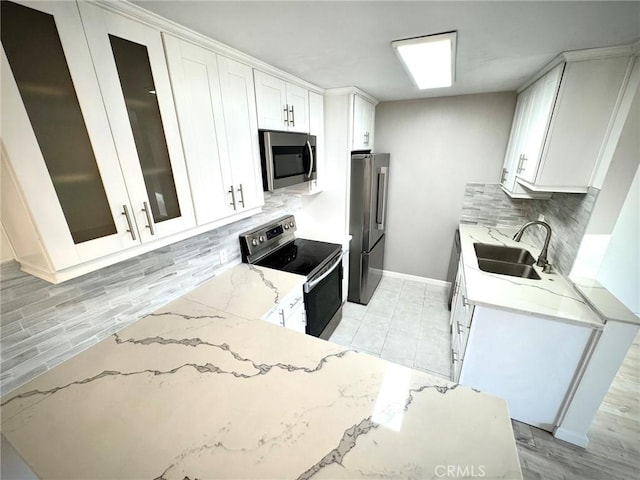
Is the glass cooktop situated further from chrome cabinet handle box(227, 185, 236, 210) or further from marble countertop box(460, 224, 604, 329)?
marble countertop box(460, 224, 604, 329)

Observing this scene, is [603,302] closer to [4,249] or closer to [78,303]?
[78,303]

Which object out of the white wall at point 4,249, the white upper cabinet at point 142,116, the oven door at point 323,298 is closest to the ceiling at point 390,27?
the white upper cabinet at point 142,116

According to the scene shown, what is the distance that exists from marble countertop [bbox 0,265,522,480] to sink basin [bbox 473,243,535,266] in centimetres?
198

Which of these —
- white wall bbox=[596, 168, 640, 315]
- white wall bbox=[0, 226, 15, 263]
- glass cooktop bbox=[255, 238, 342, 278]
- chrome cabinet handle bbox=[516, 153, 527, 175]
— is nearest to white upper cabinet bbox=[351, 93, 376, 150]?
glass cooktop bbox=[255, 238, 342, 278]

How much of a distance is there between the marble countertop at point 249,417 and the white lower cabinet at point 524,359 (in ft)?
→ 2.90

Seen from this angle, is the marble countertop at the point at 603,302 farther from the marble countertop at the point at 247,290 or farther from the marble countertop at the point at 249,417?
the marble countertop at the point at 247,290

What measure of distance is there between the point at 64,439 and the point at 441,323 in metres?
2.94

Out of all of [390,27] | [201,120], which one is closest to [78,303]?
[201,120]

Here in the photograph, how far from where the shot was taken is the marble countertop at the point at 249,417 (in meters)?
0.73

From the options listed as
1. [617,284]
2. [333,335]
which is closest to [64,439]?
[333,335]

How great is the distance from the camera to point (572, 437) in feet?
5.35

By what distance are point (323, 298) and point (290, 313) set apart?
540 millimetres

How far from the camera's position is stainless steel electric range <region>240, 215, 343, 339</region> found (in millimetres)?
1977

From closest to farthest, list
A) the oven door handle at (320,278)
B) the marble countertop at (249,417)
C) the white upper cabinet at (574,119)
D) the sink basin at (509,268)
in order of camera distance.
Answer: the marble countertop at (249,417) < the white upper cabinet at (574,119) < the oven door handle at (320,278) < the sink basin at (509,268)
